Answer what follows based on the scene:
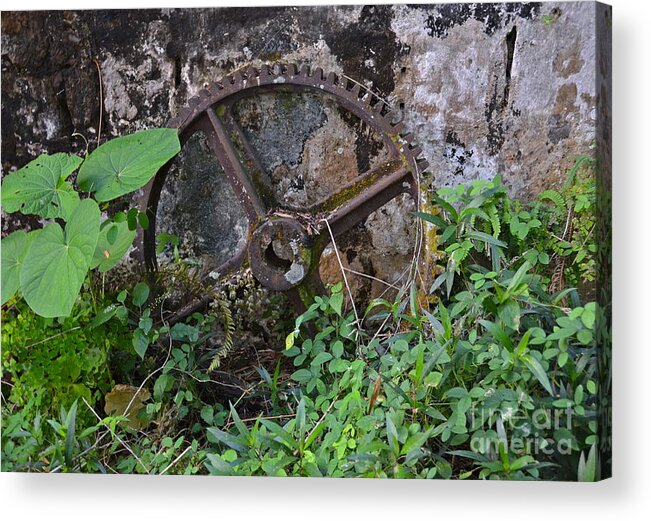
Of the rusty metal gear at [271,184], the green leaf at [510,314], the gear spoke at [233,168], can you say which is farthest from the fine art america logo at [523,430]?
the gear spoke at [233,168]

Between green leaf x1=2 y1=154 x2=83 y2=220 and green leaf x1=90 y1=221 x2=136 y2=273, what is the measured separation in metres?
0.13

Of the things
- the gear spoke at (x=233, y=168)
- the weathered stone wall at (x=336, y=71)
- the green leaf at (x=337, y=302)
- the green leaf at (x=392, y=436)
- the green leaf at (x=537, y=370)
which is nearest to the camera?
the green leaf at (x=537, y=370)

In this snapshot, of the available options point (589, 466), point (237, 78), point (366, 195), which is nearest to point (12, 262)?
point (237, 78)

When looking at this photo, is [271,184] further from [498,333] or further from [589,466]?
[589,466]

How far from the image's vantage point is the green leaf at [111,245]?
3.17 metres

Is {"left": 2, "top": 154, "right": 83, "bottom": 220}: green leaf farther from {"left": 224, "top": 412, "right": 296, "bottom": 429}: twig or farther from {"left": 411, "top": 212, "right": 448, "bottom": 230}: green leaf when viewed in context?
{"left": 411, "top": 212, "right": 448, "bottom": 230}: green leaf

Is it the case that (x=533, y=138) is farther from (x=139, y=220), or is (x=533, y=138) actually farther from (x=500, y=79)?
(x=139, y=220)

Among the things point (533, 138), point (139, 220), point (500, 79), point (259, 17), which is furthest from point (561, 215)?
point (139, 220)

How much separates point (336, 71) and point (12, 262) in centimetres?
119

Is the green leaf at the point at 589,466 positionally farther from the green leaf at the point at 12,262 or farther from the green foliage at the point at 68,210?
the green leaf at the point at 12,262

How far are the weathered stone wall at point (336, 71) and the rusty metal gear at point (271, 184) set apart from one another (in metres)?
0.04

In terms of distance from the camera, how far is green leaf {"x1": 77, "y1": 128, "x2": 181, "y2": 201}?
3143mm

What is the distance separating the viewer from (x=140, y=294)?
3.23 metres

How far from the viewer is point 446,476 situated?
289 centimetres
